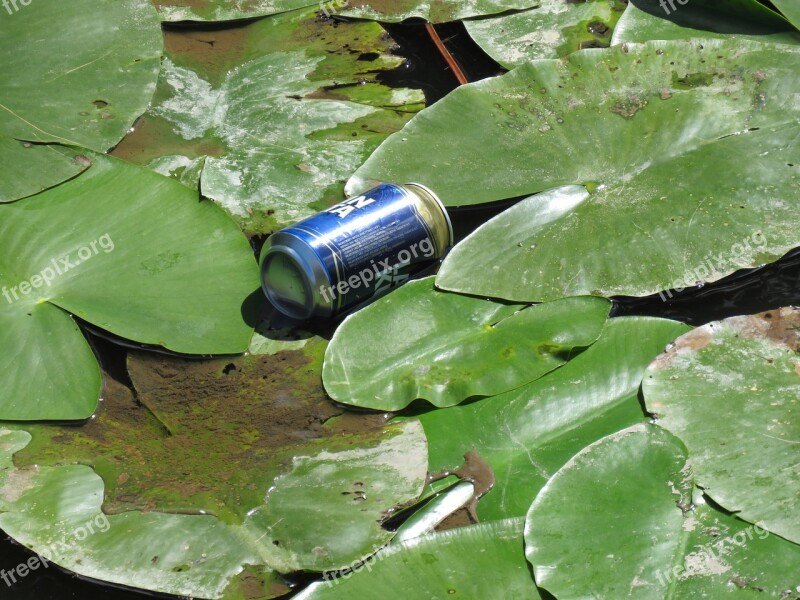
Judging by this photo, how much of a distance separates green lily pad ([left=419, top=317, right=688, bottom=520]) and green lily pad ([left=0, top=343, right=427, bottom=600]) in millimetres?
93

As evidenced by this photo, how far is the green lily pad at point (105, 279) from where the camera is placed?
1.67 metres

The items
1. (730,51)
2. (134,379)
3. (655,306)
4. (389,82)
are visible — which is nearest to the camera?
(134,379)

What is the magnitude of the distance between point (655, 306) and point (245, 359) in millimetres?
999

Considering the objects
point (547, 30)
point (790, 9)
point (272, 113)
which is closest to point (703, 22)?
point (790, 9)

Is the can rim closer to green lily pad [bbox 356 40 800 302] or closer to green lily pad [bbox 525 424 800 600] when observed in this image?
green lily pad [bbox 356 40 800 302]

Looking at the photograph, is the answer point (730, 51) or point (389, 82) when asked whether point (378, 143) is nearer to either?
point (389, 82)

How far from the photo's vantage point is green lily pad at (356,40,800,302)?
1774 millimetres

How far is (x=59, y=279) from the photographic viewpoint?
1.79m

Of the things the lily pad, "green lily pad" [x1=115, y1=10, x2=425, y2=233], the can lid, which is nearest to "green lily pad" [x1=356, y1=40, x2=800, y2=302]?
the lily pad

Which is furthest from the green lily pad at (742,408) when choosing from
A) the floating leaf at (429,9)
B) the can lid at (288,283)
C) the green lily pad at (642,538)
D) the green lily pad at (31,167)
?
the green lily pad at (31,167)

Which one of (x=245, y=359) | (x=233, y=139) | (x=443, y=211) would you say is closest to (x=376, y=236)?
(x=443, y=211)

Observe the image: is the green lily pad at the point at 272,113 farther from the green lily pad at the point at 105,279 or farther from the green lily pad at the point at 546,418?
the green lily pad at the point at 546,418

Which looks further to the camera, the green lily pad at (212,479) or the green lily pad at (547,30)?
the green lily pad at (547,30)

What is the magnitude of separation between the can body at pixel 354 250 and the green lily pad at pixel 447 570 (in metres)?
0.61
